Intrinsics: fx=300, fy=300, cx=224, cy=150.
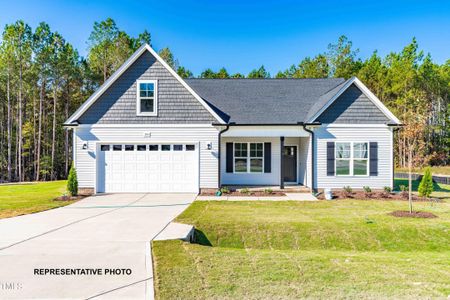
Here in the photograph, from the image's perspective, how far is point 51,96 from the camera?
1262 inches

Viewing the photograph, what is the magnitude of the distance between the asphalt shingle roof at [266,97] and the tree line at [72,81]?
1320 cm

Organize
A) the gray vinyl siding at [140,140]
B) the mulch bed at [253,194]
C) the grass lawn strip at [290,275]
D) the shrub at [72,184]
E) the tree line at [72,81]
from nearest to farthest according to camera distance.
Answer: the grass lawn strip at [290,275], the shrub at [72,184], the mulch bed at [253,194], the gray vinyl siding at [140,140], the tree line at [72,81]

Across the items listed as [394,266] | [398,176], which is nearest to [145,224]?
[394,266]

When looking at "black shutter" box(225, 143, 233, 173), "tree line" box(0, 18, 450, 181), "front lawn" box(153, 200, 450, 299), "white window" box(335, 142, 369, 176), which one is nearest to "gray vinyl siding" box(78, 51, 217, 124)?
"black shutter" box(225, 143, 233, 173)

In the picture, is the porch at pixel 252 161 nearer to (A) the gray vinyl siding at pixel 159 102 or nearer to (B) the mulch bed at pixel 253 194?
(B) the mulch bed at pixel 253 194

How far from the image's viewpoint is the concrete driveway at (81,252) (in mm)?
4223

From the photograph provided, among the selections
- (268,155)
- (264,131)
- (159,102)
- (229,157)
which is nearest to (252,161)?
(268,155)

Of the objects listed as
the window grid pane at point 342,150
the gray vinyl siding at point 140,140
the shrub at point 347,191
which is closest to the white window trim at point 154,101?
the gray vinyl siding at point 140,140

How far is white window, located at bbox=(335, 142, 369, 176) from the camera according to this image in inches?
553

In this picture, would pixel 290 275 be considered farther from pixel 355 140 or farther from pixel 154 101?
pixel 154 101

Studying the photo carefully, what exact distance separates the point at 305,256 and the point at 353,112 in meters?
10.4

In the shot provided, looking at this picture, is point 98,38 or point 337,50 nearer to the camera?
point 98,38

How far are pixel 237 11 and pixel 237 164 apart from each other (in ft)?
41.5

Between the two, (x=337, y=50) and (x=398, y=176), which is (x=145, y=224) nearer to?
(x=398, y=176)
